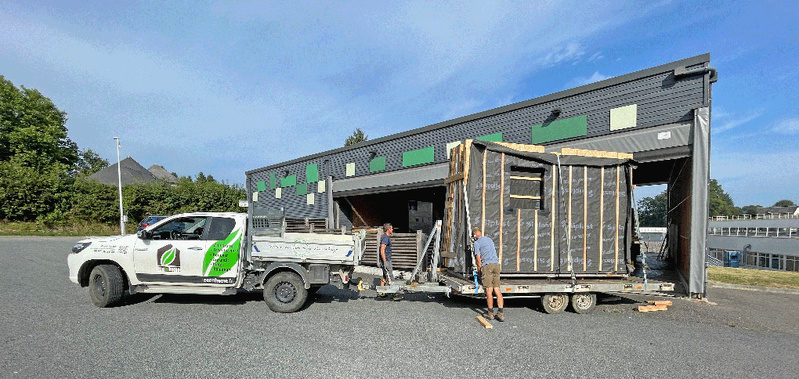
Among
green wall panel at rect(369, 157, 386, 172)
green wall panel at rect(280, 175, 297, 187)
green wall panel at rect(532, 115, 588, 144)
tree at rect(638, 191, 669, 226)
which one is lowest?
tree at rect(638, 191, 669, 226)

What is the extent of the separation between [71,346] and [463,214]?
6358mm

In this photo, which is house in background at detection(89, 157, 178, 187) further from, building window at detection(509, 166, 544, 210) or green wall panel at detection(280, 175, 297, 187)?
building window at detection(509, 166, 544, 210)

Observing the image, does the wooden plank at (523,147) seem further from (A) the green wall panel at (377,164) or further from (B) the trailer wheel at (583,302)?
(A) the green wall panel at (377,164)

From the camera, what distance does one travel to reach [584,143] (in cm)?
1109

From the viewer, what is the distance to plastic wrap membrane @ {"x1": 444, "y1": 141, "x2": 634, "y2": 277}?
286 inches

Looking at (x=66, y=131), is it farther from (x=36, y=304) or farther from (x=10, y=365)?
(x=10, y=365)

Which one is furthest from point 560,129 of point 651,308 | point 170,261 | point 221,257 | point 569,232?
point 170,261

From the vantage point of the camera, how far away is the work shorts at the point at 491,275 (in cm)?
641

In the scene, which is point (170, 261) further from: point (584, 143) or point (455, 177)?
point (584, 143)

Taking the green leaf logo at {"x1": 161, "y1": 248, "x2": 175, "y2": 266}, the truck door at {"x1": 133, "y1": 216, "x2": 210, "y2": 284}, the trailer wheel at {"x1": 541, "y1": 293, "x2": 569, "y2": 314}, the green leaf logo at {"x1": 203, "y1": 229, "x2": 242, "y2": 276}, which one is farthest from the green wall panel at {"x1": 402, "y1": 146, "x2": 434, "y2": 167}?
the green leaf logo at {"x1": 161, "y1": 248, "x2": 175, "y2": 266}

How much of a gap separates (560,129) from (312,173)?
1411cm

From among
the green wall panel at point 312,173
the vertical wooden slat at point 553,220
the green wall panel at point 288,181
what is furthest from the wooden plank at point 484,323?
the green wall panel at point 288,181

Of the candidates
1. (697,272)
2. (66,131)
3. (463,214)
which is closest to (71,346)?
(463,214)

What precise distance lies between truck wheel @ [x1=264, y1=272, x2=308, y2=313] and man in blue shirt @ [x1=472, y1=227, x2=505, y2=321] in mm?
3229
